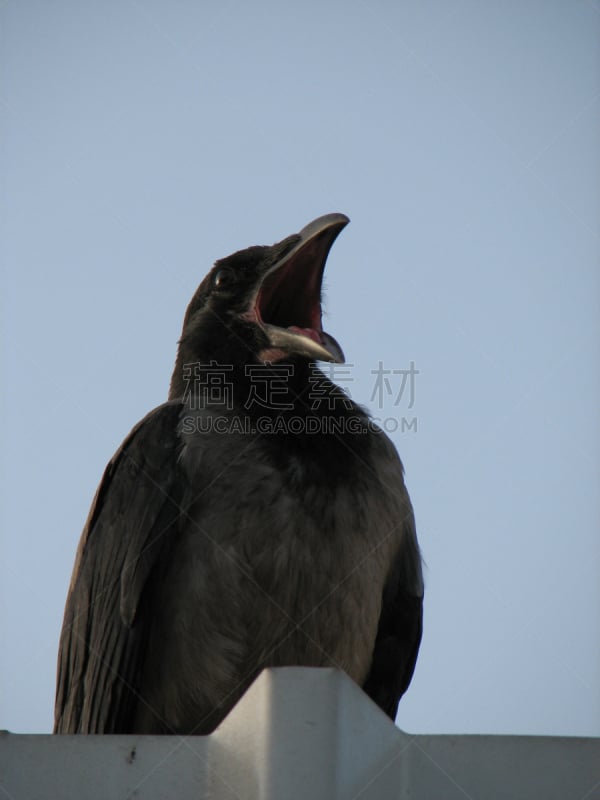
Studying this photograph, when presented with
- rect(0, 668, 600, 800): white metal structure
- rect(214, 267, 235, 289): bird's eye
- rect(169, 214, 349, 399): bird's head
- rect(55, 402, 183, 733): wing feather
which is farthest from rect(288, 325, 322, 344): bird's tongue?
rect(0, 668, 600, 800): white metal structure

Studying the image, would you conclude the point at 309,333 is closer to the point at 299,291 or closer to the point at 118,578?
the point at 299,291

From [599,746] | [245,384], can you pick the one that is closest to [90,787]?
[599,746]

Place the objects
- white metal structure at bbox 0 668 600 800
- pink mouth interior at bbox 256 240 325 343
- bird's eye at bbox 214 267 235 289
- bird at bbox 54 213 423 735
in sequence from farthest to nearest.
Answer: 1. bird's eye at bbox 214 267 235 289
2. pink mouth interior at bbox 256 240 325 343
3. bird at bbox 54 213 423 735
4. white metal structure at bbox 0 668 600 800

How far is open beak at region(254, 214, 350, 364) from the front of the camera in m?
6.69

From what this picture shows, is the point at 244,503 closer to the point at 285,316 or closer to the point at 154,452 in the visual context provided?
the point at 154,452

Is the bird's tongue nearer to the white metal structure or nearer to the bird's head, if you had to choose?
the bird's head

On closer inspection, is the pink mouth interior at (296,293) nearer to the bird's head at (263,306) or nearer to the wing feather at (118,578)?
the bird's head at (263,306)

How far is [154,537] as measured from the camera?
5.92m

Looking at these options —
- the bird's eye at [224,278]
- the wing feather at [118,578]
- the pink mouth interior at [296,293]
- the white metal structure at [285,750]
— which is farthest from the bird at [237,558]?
the white metal structure at [285,750]

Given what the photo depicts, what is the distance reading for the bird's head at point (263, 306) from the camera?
6695 millimetres

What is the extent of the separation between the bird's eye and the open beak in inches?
9.6

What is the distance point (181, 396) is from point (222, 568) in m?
1.20

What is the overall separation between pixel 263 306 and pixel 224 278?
0.33 metres

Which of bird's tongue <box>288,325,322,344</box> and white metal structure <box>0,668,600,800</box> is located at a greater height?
bird's tongue <box>288,325,322,344</box>
